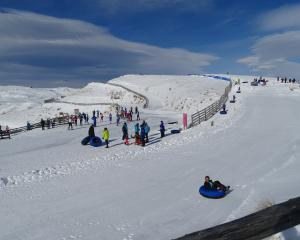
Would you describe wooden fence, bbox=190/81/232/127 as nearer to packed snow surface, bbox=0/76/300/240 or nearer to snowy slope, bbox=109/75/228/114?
packed snow surface, bbox=0/76/300/240

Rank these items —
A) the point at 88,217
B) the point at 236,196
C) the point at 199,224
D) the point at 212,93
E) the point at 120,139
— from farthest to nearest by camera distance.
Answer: the point at 212,93 < the point at 120,139 < the point at 236,196 < the point at 88,217 < the point at 199,224

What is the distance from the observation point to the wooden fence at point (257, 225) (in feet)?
19.1

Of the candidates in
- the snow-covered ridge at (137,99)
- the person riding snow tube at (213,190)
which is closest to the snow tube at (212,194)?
the person riding snow tube at (213,190)

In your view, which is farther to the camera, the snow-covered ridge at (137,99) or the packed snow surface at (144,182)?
the snow-covered ridge at (137,99)

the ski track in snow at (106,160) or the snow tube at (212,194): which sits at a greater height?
the snow tube at (212,194)

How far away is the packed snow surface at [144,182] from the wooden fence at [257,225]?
1415 mm

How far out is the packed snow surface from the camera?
38.8 feet

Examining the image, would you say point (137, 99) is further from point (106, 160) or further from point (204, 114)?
point (106, 160)

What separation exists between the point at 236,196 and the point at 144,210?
379cm

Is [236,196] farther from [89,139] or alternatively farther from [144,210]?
[89,139]

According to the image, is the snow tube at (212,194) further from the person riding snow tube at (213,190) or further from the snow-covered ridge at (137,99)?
the snow-covered ridge at (137,99)

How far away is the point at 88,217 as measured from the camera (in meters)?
12.5

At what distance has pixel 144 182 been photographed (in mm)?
16688

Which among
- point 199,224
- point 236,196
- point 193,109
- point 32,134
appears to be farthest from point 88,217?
point 193,109
